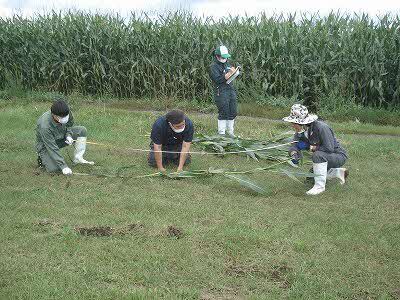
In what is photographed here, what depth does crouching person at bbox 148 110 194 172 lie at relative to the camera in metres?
7.86

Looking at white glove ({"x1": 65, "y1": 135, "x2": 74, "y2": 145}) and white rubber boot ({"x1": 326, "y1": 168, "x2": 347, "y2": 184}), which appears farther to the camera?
white glove ({"x1": 65, "y1": 135, "x2": 74, "y2": 145})

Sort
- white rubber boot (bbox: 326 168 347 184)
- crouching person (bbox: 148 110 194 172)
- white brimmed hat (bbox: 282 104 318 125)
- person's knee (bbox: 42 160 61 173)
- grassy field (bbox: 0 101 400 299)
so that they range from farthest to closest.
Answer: person's knee (bbox: 42 160 61 173) → crouching person (bbox: 148 110 194 172) → white rubber boot (bbox: 326 168 347 184) → white brimmed hat (bbox: 282 104 318 125) → grassy field (bbox: 0 101 400 299)

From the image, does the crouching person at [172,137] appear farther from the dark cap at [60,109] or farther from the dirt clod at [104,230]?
the dirt clod at [104,230]

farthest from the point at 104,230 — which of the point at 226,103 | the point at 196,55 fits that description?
the point at 196,55

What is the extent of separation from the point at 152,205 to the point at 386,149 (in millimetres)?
5250

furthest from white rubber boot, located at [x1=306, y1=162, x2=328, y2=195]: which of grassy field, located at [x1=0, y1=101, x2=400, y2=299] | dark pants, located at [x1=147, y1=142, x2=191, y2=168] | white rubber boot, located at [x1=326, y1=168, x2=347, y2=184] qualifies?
Result: dark pants, located at [x1=147, y1=142, x2=191, y2=168]

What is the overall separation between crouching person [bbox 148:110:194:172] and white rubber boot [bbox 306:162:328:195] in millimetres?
1800

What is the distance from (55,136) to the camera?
27.1 feet

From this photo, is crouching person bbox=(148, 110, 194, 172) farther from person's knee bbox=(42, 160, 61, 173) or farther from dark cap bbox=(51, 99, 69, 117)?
person's knee bbox=(42, 160, 61, 173)

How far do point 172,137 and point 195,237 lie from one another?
9.87ft

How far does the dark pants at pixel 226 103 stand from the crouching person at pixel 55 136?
2.93 metres

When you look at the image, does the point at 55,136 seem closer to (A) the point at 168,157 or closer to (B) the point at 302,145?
(A) the point at 168,157

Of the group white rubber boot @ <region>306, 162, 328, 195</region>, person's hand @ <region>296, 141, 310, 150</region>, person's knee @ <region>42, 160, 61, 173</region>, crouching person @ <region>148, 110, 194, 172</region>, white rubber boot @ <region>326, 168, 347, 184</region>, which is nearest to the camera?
white rubber boot @ <region>306, 162, 328, 195</region>

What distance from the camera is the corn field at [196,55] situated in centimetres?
1475
